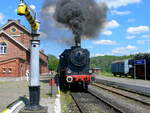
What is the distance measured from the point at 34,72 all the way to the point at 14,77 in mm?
24043

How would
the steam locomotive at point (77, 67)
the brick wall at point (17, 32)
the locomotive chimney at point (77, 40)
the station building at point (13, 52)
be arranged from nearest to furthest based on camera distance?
the steam locomotive at point (77, 67) < the locomotive chimney at point (77, 40) < the station building at point (13, 52) < the brick wall at point (17, 32)

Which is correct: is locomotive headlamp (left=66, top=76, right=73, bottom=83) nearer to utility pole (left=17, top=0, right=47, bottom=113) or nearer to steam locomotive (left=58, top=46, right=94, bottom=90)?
steam locomotive (left=58, top=46, right=94, bottom=90)

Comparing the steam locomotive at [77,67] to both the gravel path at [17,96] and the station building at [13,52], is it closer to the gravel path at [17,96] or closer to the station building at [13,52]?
the gravel path at [17,96]

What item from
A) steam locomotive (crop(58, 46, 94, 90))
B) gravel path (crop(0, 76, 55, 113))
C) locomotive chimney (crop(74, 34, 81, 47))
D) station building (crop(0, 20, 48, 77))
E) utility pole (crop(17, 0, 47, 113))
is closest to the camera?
utility pole (crop(17, 0, 47, 113))

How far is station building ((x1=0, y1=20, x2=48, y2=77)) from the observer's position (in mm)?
32250

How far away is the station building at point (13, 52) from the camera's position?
32.2 meters

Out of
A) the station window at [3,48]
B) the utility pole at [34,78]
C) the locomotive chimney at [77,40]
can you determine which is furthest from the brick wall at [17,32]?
the utility pole at [34,78]

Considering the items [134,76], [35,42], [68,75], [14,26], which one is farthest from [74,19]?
[14,26]

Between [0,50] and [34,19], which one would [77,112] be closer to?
[34,19]

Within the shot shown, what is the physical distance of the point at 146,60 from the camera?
120ft

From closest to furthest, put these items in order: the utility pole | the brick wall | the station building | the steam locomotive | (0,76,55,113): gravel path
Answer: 1. the utility pole
2. (0,76,55,113): gravel path
3. the steam locomotive
4. the station building
5. the brick wall

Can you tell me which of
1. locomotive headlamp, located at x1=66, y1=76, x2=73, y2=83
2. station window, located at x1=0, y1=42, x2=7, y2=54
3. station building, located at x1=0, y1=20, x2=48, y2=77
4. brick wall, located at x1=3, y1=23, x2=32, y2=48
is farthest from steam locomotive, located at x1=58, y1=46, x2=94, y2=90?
brick wall, located at x1=3, y1=23, x2=32, y2=48

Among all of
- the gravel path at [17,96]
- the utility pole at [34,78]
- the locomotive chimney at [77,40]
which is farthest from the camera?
the locomotive chimney at [77,40]

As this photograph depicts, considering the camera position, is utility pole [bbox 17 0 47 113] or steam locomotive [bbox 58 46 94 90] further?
steam locomotive [bbox 58 46 94 90]
